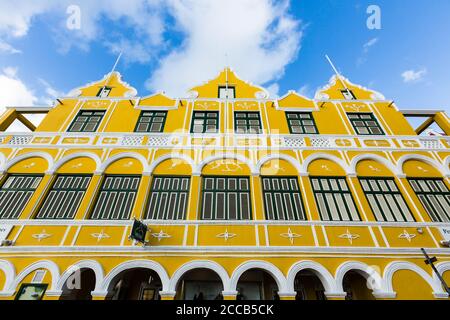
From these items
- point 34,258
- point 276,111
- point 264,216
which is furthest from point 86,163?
point 276,111

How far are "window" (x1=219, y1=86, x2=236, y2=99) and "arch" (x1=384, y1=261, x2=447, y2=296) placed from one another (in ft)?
38.9

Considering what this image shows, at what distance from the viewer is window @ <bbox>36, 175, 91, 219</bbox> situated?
9.98 meters

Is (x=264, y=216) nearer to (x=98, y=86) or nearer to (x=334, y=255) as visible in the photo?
(x=334, y=255)

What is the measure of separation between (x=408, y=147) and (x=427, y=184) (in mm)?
2123

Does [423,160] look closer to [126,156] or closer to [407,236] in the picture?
[407,236]

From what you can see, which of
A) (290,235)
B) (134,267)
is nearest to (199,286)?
(134,267)

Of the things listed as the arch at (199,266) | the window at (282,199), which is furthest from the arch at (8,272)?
the window at (282,199)

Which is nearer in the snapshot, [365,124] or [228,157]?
[228,157]

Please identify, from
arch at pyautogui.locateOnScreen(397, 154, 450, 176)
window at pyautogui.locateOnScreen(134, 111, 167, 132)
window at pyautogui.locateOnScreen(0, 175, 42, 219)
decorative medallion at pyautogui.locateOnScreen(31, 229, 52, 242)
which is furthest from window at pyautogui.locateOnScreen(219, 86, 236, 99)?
decorative medallion at pyautogui.locateOnScreen(31, 229, 52, 242)

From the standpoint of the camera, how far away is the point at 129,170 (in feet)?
37.6

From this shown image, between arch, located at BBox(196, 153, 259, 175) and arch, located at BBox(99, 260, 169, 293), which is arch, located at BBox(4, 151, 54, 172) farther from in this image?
arch, located at BBox(196, 153, 259, 175)

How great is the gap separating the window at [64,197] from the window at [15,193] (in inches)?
34.7

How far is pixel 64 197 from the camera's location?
10.5m

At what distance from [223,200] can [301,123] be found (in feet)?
22.3
